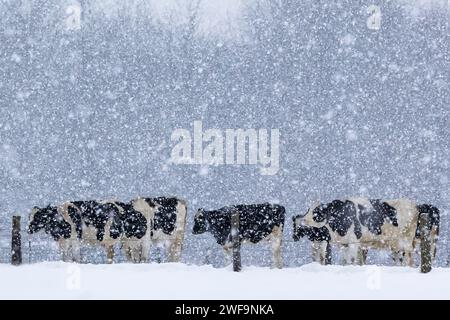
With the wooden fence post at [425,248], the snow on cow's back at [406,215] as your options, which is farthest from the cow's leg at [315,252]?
the wooden fence post at [425,248]

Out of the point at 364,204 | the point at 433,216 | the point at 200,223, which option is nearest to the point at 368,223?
the point at 364,204

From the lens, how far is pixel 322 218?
16875mm

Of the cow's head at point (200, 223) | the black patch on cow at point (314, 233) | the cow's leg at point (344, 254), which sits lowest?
the cow's leg at point (344, 254)

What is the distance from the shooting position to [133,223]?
55.9 feet

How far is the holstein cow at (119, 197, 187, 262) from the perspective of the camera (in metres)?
16.9

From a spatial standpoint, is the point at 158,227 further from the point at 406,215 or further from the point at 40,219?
the point at 406,215

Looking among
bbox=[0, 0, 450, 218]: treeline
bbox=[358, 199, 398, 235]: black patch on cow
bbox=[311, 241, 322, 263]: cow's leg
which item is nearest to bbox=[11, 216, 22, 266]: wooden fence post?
bbox=[311, 241, 322, 263]: cow's leg

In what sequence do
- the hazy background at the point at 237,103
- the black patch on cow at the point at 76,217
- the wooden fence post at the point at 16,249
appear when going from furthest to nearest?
1. the hazy background at the point at 237,103
2. the black patch on cow at the point at 76,217
3. the wooden fence post at the point at 16,249

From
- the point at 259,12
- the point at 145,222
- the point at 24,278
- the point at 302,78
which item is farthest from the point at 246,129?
the point at 24,278

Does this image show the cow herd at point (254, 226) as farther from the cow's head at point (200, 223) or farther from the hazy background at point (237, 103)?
the hazy background at point (237, 103)

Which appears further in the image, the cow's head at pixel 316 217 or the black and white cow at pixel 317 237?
the cow's head at pixel 316 217

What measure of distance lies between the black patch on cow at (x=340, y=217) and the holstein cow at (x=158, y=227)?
116 inches

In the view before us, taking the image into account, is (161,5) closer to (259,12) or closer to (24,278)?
(259,12)

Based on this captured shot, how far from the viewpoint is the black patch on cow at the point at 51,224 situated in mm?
17094
